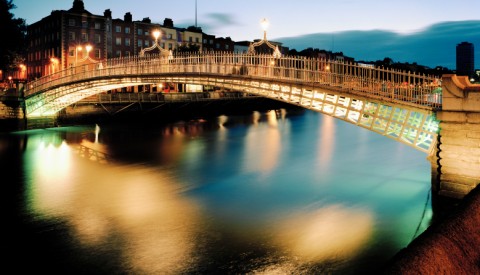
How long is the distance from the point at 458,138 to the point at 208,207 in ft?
25.4

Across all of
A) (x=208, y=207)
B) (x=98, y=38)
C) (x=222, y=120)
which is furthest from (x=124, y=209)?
(x=98, y=38)

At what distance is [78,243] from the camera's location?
983 cm

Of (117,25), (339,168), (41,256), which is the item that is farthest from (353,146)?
(117,25)

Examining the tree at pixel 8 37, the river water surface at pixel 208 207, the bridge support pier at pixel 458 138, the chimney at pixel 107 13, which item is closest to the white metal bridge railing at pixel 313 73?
the bridge support pier at pixel 458 138

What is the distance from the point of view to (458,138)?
1125cm

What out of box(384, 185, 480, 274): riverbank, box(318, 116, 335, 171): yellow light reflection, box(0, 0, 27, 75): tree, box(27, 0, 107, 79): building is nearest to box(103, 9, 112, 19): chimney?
box(27, 0, 107, 79): building

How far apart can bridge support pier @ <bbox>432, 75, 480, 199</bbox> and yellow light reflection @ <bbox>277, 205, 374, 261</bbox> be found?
2.51 m

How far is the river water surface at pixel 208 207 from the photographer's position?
889 centimetres

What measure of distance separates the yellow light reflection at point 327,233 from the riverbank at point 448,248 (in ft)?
13.4

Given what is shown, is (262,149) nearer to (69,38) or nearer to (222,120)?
(222,120)

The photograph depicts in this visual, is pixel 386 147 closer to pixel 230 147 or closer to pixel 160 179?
pixel 230 147

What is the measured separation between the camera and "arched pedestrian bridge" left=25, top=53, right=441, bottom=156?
41.1 feet

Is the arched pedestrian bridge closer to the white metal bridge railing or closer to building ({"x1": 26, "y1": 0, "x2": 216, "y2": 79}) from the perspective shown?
the white metal bridge railing

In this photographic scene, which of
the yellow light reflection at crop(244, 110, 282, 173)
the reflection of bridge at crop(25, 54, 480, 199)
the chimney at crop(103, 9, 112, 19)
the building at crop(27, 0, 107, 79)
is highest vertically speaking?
the chimney at crop(103, 9, 112, 19)
